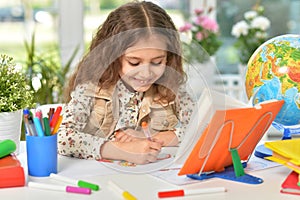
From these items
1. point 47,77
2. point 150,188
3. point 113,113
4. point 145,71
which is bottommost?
point 47,77

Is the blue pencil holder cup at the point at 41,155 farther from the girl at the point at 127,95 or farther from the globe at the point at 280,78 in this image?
the globe at the point at 280,78

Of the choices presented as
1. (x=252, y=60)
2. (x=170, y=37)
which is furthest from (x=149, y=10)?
(x=252, y=60)

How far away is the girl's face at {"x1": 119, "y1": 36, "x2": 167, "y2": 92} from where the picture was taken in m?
1.55

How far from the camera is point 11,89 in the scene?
1.70 m

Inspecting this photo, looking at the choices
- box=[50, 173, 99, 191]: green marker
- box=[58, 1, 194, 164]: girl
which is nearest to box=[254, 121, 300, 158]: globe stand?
box=[58, 1, 194, 164]: girl

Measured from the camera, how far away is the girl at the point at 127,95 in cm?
158

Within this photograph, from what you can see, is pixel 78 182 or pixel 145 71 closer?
pixel 78 182

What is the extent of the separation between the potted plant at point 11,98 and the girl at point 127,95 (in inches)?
4.8

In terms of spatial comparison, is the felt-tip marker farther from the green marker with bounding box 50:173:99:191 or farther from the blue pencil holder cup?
the blue pencil holder cup

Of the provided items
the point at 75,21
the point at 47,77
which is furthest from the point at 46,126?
the point at 75,21

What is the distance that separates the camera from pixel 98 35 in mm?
A: 1733

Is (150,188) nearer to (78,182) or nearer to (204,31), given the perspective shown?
(78,182)

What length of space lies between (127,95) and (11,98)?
1.01 feet

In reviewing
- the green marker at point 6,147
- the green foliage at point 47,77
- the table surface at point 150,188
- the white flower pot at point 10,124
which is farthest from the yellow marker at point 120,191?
the green foliage at point 47,77
